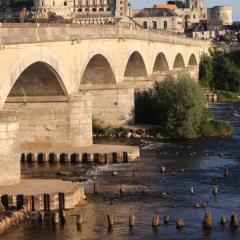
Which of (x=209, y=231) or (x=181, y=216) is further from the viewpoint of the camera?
(x=181, y=216)

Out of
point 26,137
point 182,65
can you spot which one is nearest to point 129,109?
point 26,137

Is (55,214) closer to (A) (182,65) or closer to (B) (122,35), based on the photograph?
(B) (122,35)

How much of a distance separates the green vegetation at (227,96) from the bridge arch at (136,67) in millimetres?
20768

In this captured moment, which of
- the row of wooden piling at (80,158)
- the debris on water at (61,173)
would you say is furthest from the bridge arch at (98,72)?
the debris on water at (61,173)

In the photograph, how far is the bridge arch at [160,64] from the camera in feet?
297

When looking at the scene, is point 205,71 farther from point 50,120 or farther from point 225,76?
point 50,120

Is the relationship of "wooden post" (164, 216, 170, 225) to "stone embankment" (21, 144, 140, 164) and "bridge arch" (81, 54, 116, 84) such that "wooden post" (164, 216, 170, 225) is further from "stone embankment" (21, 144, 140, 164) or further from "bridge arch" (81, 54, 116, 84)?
"bridge arch" (81, 54, 116, 84)

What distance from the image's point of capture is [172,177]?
43.0m

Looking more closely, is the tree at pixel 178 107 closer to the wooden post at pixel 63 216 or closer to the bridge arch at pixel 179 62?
the wooden post at pixel 63 216

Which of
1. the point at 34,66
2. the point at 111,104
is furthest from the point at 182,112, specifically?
the point at 34,66

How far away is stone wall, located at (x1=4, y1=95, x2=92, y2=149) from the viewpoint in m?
50.7

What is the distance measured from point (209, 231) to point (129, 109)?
33.2 metres

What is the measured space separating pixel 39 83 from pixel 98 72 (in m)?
13.8

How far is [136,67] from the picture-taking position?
3078 inches
